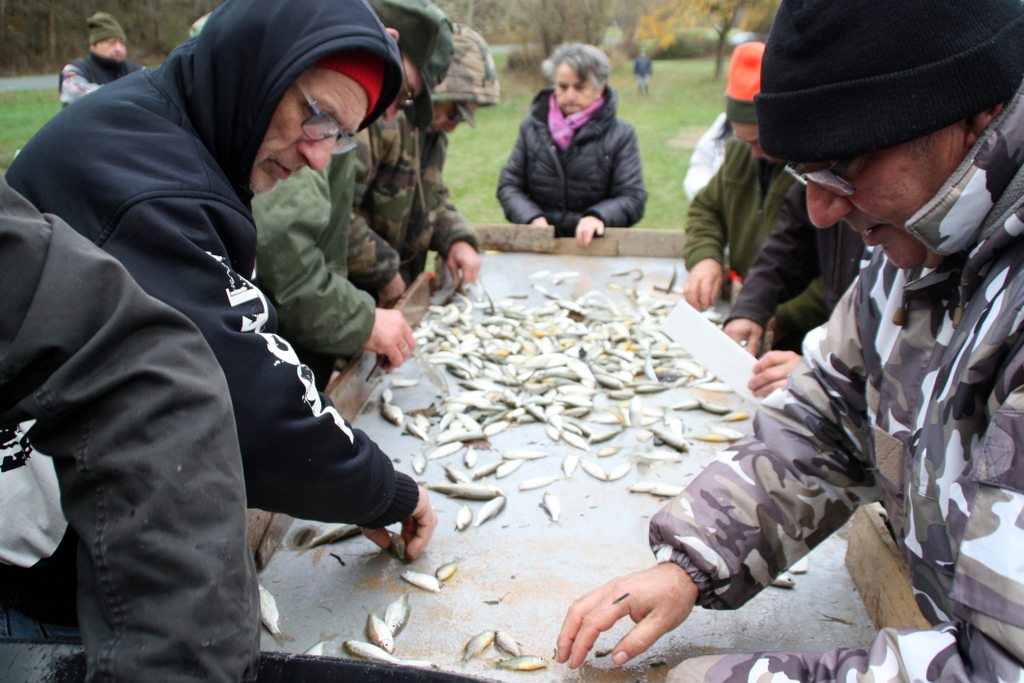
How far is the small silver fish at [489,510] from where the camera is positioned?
6.70 feet

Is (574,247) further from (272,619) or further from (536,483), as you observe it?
(272,619)

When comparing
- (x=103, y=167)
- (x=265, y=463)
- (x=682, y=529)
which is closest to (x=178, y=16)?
(x=103, y=167)

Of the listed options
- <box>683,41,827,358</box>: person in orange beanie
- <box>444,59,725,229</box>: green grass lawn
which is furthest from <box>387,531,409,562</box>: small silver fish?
<box>444,59,725,229</box>: green grass lawn

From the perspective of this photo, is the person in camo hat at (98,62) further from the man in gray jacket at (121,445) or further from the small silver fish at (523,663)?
the small silver fish at (523,663)

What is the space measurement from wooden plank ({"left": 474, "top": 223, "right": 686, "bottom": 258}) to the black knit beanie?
3.41 m

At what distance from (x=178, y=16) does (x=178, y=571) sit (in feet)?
12.9

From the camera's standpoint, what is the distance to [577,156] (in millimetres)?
5156

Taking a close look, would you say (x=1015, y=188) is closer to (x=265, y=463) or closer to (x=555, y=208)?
(x=265, y=463)

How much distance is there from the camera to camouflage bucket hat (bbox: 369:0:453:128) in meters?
3.22

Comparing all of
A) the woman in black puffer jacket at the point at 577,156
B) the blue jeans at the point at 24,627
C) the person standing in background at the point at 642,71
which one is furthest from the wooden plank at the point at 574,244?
the person standing in background at the point at 642,71

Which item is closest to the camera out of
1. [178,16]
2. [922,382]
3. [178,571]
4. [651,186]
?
[178,571]

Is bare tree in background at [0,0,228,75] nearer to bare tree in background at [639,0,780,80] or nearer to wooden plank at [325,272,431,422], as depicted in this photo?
wooden plank at [325,272,431,422]

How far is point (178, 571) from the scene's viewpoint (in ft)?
2.82

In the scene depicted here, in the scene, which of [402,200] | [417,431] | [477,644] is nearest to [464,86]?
[402,200]
